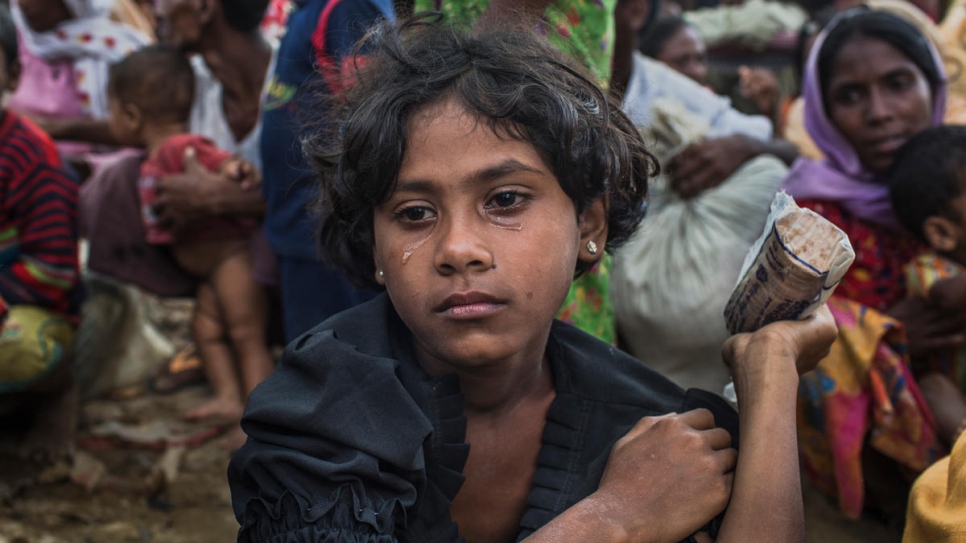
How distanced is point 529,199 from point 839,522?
1777 mm

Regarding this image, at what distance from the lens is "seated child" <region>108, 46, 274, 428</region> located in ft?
11.3

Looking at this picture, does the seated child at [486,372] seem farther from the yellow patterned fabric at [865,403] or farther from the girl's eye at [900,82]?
the girl's eye at [900,82]

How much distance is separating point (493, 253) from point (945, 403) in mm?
1859

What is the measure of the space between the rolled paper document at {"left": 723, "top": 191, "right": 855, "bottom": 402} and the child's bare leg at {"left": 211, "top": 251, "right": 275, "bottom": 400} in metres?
2.33

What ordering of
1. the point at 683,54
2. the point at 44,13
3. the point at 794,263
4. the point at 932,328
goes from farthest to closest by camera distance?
the point at 683,54, the point at 44,13, the point at 932,328, the point at 794,263

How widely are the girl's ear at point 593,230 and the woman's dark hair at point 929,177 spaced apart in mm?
1370

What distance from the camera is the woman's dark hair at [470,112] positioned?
1.49 m

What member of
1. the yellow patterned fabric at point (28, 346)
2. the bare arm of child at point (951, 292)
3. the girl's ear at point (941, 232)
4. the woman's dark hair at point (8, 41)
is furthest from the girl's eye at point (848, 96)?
the woman's dark hair at point (8, 41)

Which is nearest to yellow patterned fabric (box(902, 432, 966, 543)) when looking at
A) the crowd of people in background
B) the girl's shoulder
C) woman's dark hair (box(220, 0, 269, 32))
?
the crowd of people in background

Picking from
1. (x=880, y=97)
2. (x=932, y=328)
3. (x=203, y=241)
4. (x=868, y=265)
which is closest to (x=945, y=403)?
(x=932, y=328)

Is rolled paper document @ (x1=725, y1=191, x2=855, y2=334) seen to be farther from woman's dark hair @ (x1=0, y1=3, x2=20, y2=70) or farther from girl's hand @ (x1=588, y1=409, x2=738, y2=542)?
woman's dark hair @ (x1=0, y1=3, x2=20, y2=70)

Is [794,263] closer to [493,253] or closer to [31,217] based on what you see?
[493,253]

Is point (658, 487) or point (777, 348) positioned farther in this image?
point (777, 348)

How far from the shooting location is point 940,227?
8.45ft
